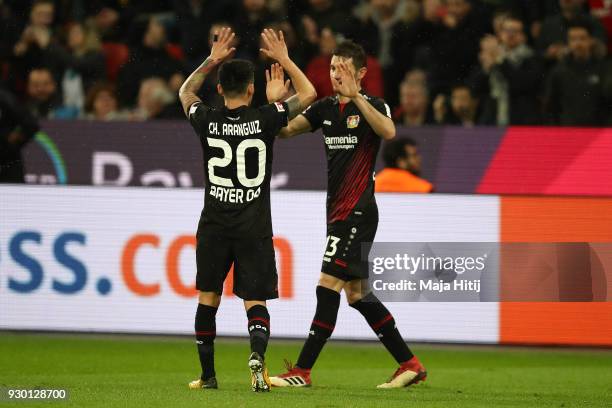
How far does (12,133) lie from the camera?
1266 centimetres

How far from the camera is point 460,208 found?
10.5 metres

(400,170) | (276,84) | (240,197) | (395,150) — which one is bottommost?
(400,170)

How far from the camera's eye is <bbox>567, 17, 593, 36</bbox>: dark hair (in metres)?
13.2

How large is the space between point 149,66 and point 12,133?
2759 mm

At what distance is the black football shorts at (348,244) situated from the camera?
7.86 m

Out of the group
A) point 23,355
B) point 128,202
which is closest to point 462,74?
Result: point 128,202

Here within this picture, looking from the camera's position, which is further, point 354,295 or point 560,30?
point 560,30

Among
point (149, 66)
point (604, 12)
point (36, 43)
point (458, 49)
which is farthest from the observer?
point (36, 43)

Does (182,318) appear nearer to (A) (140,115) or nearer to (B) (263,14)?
(A) (140,115)

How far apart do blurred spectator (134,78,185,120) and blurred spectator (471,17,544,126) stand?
344cm

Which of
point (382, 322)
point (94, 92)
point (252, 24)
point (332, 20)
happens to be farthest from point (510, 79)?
point (382, 322)

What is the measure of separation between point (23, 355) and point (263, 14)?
647 cm

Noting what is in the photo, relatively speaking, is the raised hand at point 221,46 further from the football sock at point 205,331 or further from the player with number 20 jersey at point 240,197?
the football sock at point 205,331

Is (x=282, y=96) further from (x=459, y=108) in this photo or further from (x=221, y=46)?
(x=459, y=108)
